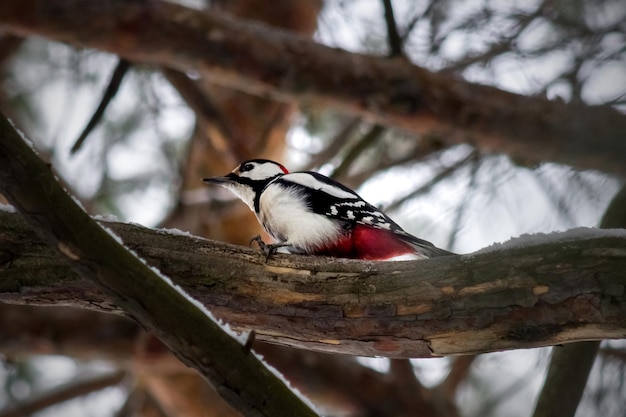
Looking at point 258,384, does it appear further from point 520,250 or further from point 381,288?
point 520,250

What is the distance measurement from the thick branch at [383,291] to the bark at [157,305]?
1.54 feet

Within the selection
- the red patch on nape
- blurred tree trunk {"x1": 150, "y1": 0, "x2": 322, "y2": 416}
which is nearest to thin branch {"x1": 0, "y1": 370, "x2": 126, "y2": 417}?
blurred tree trunk {"x1": 150, "y1": 0, "x2": 322, "y2": 416}

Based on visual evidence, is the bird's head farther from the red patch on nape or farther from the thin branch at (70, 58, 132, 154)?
the thin branch at (70, 58, 132, 154)

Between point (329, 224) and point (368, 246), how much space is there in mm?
182

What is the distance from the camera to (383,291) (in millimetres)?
2090

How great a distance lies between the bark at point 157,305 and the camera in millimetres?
1613

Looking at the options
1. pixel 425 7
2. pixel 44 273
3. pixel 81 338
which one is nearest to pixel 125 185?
pixel 81 338

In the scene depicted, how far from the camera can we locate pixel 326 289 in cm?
215

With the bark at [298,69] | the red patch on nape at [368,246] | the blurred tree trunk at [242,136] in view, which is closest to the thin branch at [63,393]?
the blurred tree trunk at [242,136]

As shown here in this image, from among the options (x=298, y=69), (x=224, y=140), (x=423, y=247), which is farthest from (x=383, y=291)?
(x=224, y=140)

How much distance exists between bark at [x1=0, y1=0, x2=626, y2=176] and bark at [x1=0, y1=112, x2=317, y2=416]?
267 cm

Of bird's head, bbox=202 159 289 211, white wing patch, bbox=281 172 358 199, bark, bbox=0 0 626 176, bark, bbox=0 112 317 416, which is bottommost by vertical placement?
bark, bbox=0 112 317 416

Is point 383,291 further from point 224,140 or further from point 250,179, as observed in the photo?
point 224,140

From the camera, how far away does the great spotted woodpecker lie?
2773mm
